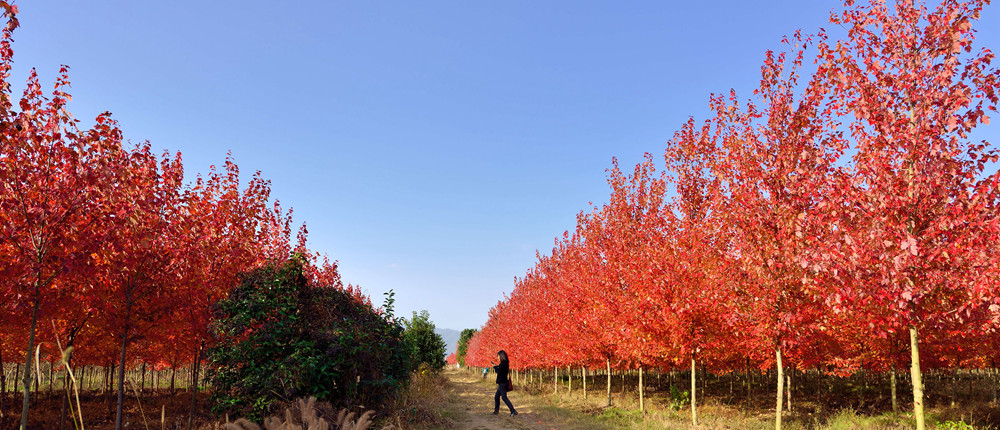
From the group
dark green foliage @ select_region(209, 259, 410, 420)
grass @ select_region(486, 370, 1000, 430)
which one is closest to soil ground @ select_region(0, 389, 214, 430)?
dark green foliage @ select_region(209, 259, 410, 420)

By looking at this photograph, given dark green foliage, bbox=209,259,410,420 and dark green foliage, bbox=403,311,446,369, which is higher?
dark green foliage, bbox=209,259,410,420

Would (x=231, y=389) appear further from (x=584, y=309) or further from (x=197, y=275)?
(x=584, y=309)

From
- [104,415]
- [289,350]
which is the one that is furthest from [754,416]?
[104,415]

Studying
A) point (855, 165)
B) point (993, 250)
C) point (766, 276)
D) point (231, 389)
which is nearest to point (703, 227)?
point (766, 276)

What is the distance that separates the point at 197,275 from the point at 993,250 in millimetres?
16302

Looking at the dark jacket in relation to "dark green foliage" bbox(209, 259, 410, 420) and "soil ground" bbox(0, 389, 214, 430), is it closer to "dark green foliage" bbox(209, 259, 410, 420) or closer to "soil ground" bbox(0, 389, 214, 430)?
"dark green foliage" bbox(209, 259, 410, 420)

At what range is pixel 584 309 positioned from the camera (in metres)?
22.8

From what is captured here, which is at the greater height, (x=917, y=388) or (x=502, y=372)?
(x=917, y=388)

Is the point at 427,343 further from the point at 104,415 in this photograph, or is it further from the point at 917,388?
the point at 917,388

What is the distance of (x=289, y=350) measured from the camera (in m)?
10.9

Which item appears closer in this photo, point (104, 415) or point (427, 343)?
point (104, 415)

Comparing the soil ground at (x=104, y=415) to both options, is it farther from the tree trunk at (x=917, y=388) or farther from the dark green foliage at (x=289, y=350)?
the tree trunk at (x=917, y=388)

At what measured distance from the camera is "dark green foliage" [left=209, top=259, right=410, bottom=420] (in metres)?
10.4

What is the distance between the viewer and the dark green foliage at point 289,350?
10.4 metres
